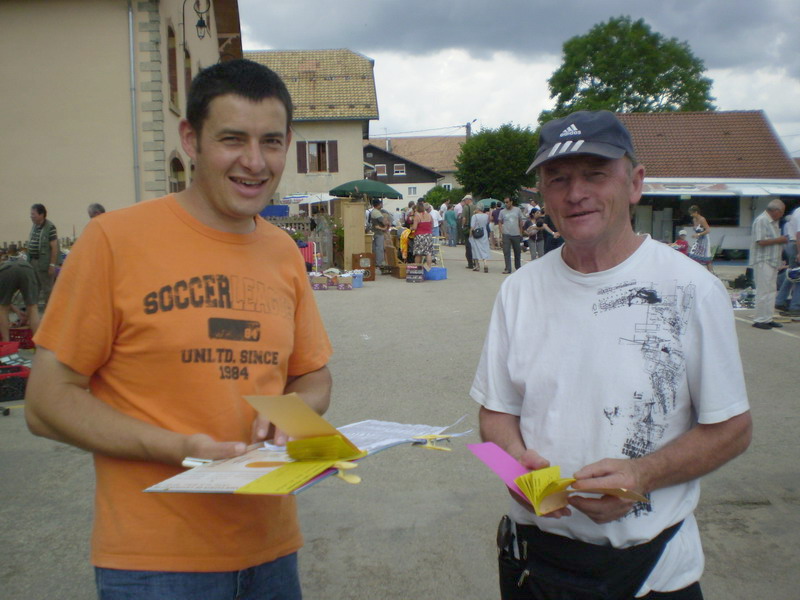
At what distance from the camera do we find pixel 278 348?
1.92 meters

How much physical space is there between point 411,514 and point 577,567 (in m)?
2.49

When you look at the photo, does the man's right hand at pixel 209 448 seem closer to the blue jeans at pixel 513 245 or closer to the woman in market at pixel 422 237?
the blue jeans at pixel 513 245

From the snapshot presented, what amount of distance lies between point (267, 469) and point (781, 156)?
3263 centimetres

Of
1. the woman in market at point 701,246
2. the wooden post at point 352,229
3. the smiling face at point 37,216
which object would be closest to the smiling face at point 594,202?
the smiling face at point 37,216

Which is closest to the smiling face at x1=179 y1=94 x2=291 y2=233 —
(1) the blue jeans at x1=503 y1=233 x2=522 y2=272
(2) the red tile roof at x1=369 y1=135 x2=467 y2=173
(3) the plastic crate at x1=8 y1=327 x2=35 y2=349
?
(3) the plastic crate at x1=8 y1=327 x2=35 y2=349

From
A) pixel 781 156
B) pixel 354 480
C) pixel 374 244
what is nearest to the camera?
pixel 354 480

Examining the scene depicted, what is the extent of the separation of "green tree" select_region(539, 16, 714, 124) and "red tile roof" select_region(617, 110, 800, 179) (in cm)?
2089

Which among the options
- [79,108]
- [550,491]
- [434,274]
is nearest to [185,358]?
[550,491]

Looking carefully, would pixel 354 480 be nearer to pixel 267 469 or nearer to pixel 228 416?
pixel 267 469

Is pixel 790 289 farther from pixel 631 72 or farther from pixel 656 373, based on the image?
pixel 631 72

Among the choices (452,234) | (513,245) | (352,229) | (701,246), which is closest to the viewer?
(701,246)

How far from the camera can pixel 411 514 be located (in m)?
4.26

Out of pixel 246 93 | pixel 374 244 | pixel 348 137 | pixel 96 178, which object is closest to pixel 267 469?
pixel 246 93

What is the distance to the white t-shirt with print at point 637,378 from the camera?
1.81 m
